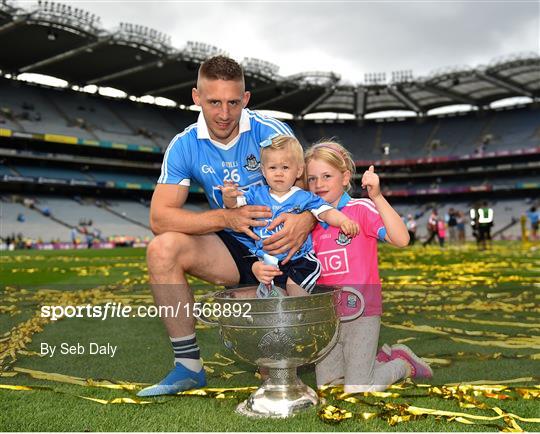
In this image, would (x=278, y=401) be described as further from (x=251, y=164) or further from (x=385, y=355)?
(x=251, y=164)

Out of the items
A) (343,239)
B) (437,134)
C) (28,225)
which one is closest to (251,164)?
(343,239)

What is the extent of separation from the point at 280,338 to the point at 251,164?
4.96 feet

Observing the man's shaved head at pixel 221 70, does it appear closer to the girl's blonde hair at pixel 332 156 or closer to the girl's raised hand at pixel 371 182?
the girl's blonde hair at pixel 332 156

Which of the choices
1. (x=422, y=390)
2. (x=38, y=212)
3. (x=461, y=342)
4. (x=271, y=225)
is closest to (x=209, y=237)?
(x=271, y=225)

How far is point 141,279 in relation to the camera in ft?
36.6

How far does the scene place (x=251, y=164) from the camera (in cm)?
390

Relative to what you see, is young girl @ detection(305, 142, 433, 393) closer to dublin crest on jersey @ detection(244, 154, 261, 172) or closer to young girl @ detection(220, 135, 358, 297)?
young girl @ detection(220, 135, 358, 297)

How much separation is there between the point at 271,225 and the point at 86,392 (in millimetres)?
1524

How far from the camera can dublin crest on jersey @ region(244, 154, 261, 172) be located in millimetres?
3898

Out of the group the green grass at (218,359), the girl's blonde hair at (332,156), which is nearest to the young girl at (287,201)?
the girl's blonde hair at (332,156)

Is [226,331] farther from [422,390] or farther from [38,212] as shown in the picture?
[38,212]

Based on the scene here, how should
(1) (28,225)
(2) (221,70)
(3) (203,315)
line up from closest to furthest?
(3) (203,315)
(2) (221,70)
(1) (28,225)

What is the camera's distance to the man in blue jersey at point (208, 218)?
3.30 metres

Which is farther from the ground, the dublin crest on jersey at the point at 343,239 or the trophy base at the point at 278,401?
the dublin crest on jersey at the point at 343,239
